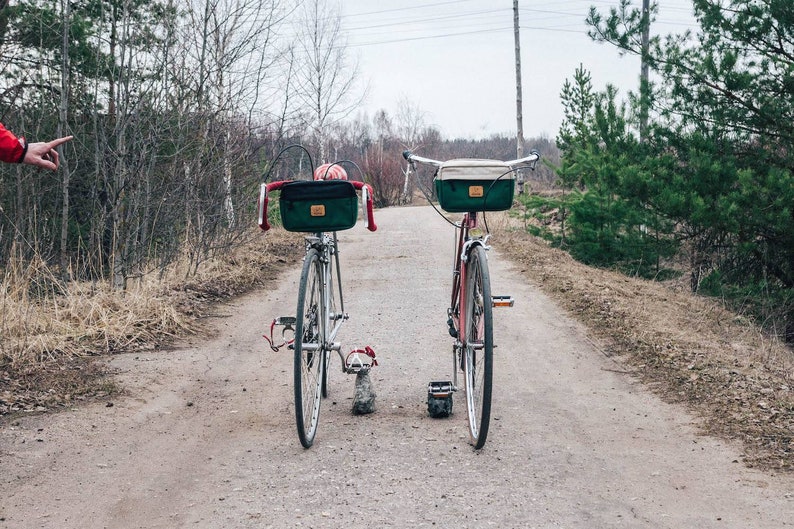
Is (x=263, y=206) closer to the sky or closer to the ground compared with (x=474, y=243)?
closer to the sky

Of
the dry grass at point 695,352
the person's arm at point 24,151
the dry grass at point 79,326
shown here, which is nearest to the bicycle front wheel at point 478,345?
the dry grass at point 695,352

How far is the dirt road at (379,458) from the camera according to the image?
3631 mm

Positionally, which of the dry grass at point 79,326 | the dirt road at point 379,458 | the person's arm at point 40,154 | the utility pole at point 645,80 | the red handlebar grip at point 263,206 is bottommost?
the dirt road at point 379,458

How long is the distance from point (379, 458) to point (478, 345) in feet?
2.75

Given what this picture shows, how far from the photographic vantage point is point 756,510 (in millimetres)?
3680

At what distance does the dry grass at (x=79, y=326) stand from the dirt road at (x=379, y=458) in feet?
1.04

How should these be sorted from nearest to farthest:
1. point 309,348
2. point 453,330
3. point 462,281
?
point 309,348
point 462,281
point 453,330

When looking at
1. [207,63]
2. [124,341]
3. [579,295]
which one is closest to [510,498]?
[124,341]

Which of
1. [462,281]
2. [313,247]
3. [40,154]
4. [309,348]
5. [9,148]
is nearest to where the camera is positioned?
[9,148]

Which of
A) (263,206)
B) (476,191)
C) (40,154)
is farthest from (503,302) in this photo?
(40,154)

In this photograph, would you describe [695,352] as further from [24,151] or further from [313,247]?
[24,151]

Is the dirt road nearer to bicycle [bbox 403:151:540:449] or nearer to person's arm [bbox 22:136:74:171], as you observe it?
bicycle [bbox 403:151:540:449]

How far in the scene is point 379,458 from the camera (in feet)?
14.2

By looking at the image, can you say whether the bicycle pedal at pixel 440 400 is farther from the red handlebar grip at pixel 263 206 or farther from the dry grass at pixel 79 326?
the dry grass at pixel 79 326
